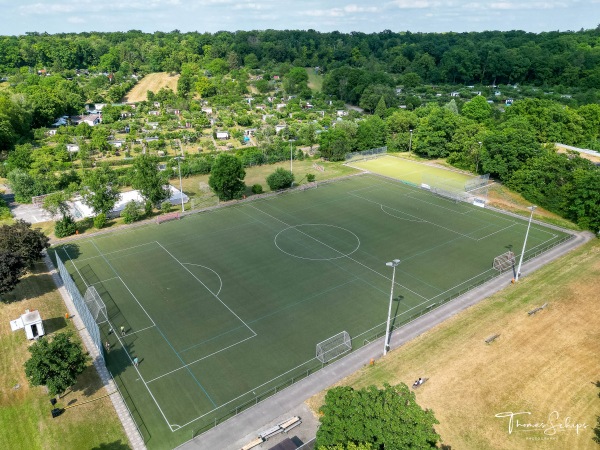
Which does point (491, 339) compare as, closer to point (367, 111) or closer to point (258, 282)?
point (258, 282)

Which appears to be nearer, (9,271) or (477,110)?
(9,271)

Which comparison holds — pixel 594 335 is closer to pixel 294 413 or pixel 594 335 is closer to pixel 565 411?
pixel 565 411

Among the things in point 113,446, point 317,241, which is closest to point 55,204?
point 317,241

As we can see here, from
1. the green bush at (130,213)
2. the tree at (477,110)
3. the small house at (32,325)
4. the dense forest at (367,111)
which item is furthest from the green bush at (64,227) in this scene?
the tree at (477,110)

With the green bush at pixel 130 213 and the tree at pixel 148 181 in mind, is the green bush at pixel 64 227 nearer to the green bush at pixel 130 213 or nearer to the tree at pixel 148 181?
the green bush at pixel 130 213

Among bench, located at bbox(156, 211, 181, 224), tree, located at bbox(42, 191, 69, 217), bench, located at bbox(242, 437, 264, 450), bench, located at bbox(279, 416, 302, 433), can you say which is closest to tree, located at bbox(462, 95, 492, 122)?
bench, located at bbox(156, 211, 181, 224)

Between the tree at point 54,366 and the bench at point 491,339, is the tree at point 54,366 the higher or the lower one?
the higher one
